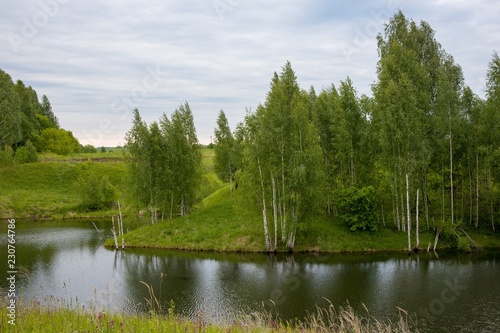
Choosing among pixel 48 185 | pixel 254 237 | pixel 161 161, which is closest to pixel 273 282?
pixel 254 237

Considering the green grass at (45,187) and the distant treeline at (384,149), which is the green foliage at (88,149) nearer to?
the green grass at (45,187)

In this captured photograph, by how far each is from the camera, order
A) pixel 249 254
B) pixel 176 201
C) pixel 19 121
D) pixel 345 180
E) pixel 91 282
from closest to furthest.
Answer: pixel 91 282 < pixel 249 254 < pixel 345 180 < pixel 176 201 < pixel 19 121

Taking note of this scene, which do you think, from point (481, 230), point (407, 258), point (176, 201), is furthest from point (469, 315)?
point (176, 201)

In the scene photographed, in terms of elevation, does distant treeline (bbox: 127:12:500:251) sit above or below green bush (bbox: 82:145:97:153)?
below

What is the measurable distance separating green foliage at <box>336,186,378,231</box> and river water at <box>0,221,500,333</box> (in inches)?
160

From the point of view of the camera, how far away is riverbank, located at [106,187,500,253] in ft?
143

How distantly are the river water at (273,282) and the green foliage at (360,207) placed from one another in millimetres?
4055

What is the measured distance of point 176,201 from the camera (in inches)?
2192

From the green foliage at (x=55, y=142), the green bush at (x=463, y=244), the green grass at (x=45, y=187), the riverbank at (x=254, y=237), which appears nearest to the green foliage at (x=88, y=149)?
the green foliage at (x=55, y=142)

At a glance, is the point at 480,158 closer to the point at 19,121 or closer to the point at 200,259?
the point at 200,259

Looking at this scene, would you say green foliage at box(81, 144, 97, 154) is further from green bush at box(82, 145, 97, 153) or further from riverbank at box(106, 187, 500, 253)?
riverbank at box(106, 187, 500, 253)

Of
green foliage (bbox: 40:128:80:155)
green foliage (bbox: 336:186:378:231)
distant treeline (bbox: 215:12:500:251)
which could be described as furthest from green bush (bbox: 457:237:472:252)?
green foliage (bbox: 40:128:80:155)

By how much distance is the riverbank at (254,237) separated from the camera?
4369cm

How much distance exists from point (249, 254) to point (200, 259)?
17.0 feet
